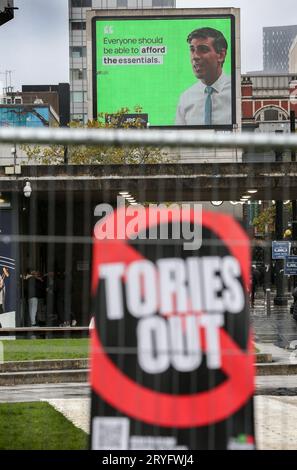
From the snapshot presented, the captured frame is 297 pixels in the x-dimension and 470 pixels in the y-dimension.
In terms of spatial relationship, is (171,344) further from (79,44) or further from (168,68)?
(79,44)

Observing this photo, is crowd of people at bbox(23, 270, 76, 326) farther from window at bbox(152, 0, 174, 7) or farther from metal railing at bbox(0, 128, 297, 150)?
window at bbox(152, 0, 174, 7)

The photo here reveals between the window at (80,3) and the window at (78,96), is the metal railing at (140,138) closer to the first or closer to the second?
the window at (78,96)

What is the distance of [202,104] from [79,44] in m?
60.3

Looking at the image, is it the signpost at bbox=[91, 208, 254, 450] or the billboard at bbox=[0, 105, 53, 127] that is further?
the billboard at bbox=[0, 105, 53, 127]

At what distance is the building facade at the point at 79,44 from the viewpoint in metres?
131

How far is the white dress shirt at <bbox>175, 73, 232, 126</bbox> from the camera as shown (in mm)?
76312

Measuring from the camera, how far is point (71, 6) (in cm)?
13200

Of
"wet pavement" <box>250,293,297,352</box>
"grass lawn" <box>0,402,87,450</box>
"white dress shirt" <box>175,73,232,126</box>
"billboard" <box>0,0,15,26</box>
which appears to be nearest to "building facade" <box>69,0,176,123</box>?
"white dress shirt" <box>175,73,232,126</box>

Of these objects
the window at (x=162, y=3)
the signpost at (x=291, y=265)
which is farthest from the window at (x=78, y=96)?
the signpost at (x=291, y=265)

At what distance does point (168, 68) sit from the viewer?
251 ft

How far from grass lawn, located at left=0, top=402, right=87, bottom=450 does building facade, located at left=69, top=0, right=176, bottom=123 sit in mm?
118663

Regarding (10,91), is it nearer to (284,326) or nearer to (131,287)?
(284,326)

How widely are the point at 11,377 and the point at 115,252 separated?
11278 mm
